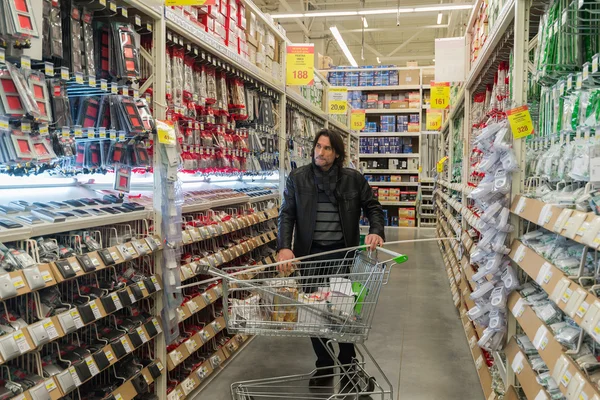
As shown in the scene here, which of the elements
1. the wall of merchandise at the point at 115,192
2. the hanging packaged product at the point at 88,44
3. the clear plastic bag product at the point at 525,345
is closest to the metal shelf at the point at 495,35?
the clear plastic bag product at the point at 525,345

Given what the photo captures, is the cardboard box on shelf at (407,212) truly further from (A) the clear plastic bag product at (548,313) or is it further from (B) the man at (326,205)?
(A) the clear plastic bag product at (548,313)

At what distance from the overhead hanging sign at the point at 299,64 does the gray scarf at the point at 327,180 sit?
234cm

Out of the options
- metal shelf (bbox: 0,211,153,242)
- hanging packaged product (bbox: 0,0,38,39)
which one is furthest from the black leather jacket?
hanging packaged product (bbox: 0,0,38,39)

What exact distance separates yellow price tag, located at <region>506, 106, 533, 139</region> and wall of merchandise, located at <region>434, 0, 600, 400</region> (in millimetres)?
10

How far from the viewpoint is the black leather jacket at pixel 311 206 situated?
11.5 ft

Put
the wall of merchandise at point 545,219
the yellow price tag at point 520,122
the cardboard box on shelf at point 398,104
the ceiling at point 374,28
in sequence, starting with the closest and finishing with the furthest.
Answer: the wall of merchandise at point 545,219, the yellow price tag at point 520,122, the cardboard box on shelf at point 398,104, the ceiling at point 374,28

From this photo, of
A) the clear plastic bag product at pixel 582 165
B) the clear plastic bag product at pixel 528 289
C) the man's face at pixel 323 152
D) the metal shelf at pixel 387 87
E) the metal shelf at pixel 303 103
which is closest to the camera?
the clear plastic bag product at pixel 582 165

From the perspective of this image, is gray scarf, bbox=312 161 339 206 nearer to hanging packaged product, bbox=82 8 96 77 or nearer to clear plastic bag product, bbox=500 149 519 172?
clear plastic bag product, bbox=500 149 519 172

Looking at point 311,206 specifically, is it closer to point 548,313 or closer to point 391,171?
point 548,313

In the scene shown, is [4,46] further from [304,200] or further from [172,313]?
[304,200]

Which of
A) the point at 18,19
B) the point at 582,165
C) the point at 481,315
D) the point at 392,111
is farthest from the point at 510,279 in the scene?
the point at 392,111

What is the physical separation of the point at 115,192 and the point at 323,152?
4.27 feet

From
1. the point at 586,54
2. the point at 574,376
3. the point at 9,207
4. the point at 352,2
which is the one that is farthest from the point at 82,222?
the point at 352,2

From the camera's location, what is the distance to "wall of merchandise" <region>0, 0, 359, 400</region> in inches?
84.4
